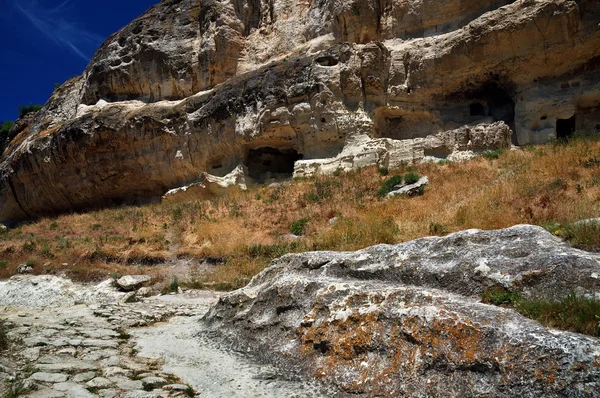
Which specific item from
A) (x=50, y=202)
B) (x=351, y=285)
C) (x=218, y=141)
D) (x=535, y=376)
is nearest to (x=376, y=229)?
(x=351, y=285)

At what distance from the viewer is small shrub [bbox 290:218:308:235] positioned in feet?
39.0

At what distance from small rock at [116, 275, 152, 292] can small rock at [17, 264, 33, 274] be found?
3.93 metres

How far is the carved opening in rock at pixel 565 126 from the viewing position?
Result: 17.4 metres

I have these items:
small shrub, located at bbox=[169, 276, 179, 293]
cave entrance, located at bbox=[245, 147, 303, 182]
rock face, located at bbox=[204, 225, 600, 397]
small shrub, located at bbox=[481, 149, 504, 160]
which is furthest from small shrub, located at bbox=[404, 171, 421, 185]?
cave entrance, located at bbox=[245, 147, 303, 182]

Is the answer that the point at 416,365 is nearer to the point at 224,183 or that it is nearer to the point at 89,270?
the point at 89,270

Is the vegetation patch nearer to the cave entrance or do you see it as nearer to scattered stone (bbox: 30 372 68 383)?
the cave entrance

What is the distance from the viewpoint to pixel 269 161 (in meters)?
22.9

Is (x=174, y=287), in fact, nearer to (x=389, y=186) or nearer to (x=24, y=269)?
(x=24, y=269)

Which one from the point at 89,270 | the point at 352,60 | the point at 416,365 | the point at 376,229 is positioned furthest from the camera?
the point at 352,60

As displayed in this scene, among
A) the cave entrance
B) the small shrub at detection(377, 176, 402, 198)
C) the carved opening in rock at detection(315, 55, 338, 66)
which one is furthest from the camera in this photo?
the cave entrance

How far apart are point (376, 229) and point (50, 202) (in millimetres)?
28044

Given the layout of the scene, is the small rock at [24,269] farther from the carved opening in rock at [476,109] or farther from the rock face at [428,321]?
the carved opening in rock at [476,109]

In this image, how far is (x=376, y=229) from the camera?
804cm

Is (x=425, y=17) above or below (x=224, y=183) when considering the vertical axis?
above
